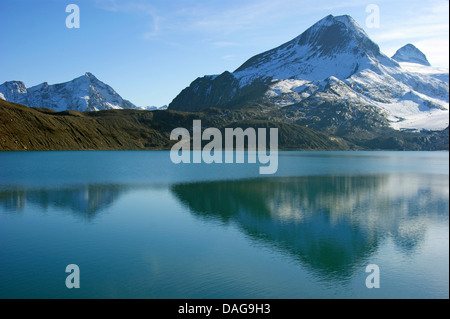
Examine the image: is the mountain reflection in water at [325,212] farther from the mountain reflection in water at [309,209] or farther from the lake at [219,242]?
the lake at [219,242]

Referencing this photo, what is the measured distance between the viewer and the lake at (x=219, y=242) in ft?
80.6

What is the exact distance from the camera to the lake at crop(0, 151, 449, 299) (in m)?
24.6

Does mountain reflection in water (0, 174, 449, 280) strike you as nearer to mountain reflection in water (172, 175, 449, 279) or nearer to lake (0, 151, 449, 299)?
mountain reflection in water (172, 175, 449, 279)

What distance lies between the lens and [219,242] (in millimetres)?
35062

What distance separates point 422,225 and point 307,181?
41.0 m

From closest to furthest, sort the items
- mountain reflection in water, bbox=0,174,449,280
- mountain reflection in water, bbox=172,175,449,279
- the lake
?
the lake
mountain reflection in water, bbox=172,175,449,279
mountain reflection in water, bbox=0,174,449,280

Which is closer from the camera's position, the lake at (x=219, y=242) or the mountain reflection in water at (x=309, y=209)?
the lake at (x=219, y=242)

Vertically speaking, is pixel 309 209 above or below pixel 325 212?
above

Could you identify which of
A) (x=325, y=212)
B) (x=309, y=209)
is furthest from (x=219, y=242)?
(x=325, y=212)

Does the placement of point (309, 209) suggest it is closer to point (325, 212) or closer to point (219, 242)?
point (325, 212)

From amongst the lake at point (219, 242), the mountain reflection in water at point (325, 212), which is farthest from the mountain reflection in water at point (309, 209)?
the lake at point (219, 242)

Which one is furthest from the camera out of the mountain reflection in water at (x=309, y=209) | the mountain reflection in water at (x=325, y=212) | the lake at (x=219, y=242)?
the mountain reflection in water at (x=309, y=209)

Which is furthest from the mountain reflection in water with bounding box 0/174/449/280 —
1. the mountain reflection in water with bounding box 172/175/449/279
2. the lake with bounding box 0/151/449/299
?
the lake with bounding box 0/151/449/299
